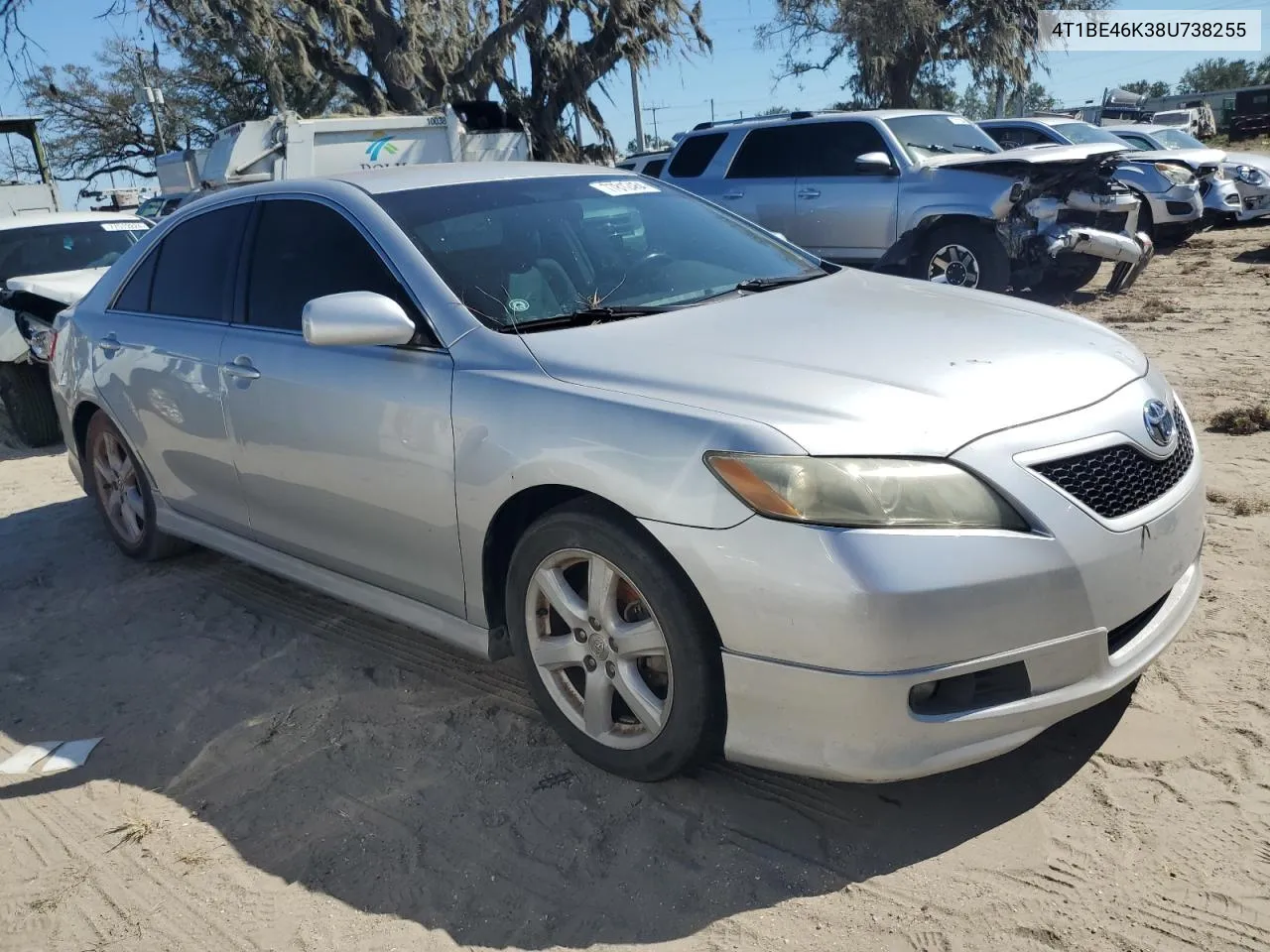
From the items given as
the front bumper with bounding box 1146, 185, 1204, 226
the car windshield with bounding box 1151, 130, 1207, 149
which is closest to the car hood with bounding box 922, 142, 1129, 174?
the front bumper with bounding box 1146, 185, 1204, 226

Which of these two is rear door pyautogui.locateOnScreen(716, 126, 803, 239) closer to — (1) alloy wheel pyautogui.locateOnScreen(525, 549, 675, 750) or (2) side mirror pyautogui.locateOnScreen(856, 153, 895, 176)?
(2) side mirror pyautogui.locateOnScreen(856, 153, 895, 176)

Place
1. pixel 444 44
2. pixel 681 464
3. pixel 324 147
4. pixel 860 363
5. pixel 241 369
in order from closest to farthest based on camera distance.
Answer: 1. pixel 681 464
2. pixel 860 363
3. pixel 241 369
4. pixel 324 147
5. pixel 444 44

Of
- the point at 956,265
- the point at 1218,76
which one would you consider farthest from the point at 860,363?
the point at 1218,76

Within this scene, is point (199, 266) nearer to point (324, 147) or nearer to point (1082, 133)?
point (324, 147)

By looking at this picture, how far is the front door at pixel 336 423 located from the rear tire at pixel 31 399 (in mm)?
4837

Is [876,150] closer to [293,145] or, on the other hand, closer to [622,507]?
[293,145]

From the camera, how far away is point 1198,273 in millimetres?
11453

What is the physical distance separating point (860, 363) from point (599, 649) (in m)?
1.01

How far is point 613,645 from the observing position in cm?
278

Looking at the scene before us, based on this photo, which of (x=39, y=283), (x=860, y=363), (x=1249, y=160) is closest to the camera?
(x=860, y=363)

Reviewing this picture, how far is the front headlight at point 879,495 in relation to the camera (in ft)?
7.68

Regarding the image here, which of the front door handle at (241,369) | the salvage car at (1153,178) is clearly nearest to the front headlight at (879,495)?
the front door handle at (241,369)

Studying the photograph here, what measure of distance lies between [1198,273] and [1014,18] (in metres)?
20.1

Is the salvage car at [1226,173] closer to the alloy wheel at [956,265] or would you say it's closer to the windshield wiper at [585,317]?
the alloy wheel at [956,265]
